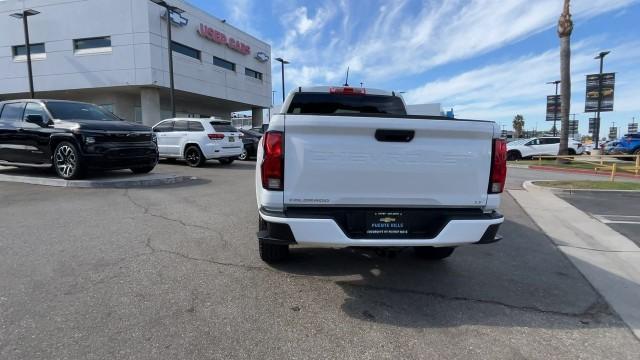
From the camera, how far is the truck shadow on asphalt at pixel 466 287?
3203 millimetres

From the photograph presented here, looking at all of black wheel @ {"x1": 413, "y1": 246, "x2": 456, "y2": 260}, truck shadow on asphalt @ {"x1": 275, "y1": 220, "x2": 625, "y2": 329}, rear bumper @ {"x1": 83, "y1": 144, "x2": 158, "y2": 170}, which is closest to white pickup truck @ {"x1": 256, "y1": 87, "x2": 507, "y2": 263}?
truck shadow on asphalt @ {"x1": 275, "y1": 220, "x2": 625, "y2": 329}

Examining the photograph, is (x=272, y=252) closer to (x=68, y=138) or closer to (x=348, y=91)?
(x=348, y=91)

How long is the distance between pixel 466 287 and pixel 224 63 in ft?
118

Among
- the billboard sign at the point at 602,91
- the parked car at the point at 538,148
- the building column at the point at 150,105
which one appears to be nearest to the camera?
the parked car at the point at 538,148

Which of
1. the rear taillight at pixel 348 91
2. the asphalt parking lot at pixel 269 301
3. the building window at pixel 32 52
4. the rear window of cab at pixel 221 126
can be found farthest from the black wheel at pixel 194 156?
the building window at pixel 32 52

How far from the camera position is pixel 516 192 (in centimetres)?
1045

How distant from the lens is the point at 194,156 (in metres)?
13.7

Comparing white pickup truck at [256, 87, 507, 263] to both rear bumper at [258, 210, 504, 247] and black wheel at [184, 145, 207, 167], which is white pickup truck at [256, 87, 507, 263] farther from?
black wheel at [184, 145, 207, 167]

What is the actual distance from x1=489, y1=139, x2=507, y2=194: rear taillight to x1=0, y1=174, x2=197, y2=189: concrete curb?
784 cm

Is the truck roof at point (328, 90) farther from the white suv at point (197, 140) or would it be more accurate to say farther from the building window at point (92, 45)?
the building window at point (92, 45)

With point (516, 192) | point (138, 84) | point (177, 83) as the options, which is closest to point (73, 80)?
point (138, 84)

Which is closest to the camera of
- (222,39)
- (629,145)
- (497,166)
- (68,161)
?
(497,166)

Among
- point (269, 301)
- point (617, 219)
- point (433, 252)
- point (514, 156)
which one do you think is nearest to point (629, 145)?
point (514, 156)

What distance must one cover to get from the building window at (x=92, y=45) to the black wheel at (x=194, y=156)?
1936 centimetres
